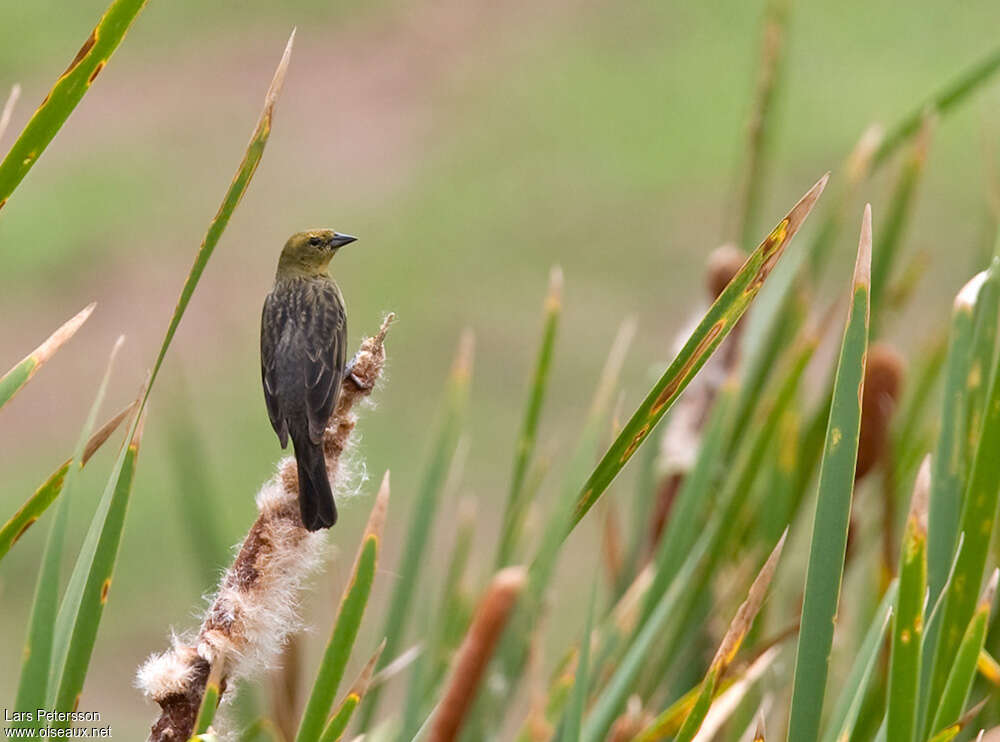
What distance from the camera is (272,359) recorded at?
6.25 ft

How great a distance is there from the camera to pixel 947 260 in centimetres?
983

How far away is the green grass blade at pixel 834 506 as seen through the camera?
133 cm

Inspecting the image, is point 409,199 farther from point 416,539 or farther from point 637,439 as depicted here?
point 637,439

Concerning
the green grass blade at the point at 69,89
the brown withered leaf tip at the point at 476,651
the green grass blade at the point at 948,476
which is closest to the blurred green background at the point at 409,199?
the green grass blade at the point at 948,476

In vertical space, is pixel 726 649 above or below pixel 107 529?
below

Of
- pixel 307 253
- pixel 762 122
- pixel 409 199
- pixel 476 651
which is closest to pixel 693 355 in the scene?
pixel 476 651

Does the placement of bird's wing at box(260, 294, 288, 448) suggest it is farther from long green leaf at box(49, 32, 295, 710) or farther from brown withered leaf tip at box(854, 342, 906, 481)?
brown withered leaf tip at box(854, 342, 906, 481)

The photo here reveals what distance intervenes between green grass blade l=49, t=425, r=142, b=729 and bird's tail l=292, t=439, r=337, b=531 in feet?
0.57

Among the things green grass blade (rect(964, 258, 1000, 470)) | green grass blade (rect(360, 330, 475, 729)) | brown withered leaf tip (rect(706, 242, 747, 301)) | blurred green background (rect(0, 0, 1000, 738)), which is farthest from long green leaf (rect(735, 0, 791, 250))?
blurred green background (rect(0, 0, 1000, 738))

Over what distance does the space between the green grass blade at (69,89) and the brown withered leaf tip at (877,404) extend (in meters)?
1.16

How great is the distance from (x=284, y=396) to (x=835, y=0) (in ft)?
41.9

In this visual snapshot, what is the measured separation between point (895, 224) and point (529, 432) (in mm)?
706

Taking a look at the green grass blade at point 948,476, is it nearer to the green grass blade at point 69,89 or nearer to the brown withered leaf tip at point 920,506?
the brown withered leaf tip at point 920,506

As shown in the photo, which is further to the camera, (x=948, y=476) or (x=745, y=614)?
(x=948, y=476)
